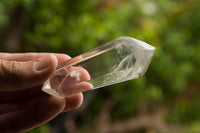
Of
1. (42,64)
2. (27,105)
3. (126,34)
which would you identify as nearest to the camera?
(42,64)

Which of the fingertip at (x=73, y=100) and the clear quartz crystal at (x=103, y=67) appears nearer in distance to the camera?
the clear quartz crystal at (x=103, y=67)

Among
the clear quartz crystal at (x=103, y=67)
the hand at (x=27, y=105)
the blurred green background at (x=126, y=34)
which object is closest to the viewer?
the clear quartz crystal at (x=103, y=67)

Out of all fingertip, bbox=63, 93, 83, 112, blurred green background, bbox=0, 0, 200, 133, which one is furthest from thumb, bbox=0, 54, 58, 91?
blurred green background, bbox=0, 0, 200, 133

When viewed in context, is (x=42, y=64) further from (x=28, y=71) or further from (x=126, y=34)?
(x=126, y=34)

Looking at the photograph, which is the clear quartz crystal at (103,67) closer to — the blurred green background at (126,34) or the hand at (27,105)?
the hand at (27,105)

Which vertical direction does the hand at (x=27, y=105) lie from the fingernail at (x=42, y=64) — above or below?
below

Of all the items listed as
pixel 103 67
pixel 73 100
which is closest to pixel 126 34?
pixel 73 100

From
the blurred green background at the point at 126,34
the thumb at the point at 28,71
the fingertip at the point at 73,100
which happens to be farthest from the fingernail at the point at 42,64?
the blurred green background at the point at 126,34

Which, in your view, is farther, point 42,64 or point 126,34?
point 126,34
